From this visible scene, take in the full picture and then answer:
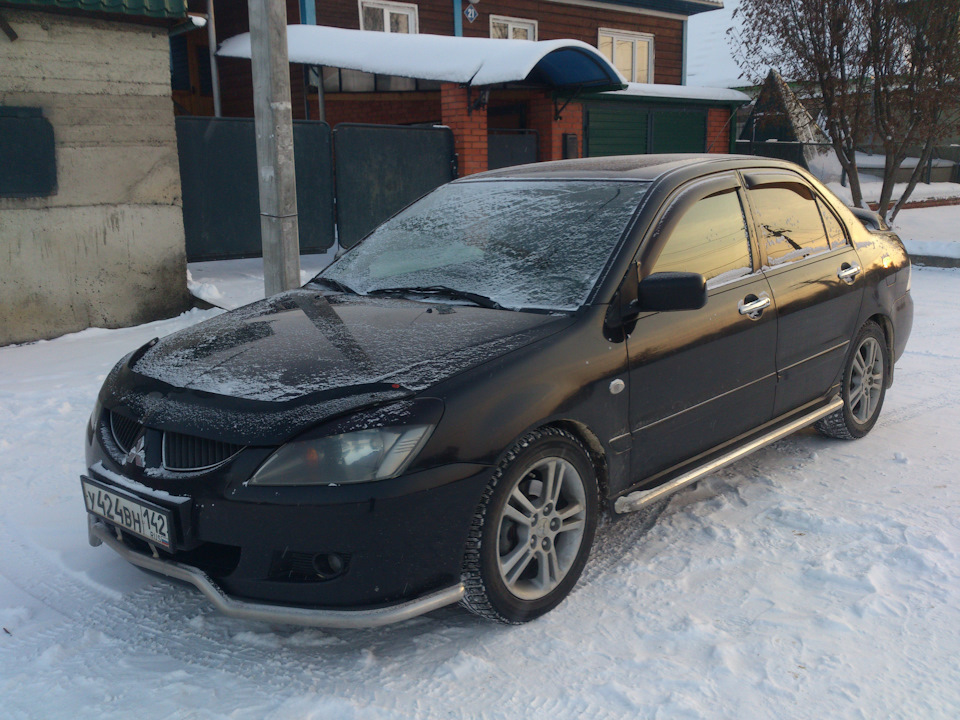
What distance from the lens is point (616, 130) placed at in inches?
650

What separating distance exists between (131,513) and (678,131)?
16.5 metres

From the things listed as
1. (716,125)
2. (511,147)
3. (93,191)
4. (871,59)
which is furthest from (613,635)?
(716,125)

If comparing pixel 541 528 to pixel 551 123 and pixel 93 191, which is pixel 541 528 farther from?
pixel 551 123

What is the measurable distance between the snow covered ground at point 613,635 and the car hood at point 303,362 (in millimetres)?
746

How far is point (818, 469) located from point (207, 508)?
128 inches

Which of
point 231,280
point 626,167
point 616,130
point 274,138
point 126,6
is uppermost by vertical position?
point 126,6

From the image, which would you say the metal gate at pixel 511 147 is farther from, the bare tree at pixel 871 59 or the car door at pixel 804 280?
the car door at pixel 804 280

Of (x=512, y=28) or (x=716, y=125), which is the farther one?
(x=512, y=28)

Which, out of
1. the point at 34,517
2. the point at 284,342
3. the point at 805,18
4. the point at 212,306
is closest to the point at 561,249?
the point at 284,342

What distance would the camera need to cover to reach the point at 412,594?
8.81 ft

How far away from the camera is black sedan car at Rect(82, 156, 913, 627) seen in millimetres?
2633

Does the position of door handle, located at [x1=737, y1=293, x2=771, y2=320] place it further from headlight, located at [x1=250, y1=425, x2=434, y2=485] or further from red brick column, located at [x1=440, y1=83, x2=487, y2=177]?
red brick column, located at [x1=440, y1=83, x2=487, y2=177]

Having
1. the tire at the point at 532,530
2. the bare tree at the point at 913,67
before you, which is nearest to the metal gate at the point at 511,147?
the bare tree at the point at 913,67

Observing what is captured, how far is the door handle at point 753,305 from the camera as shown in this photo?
381 cm
